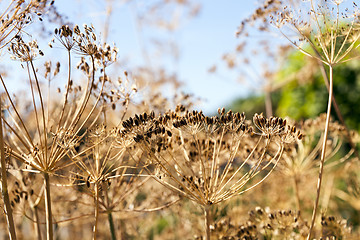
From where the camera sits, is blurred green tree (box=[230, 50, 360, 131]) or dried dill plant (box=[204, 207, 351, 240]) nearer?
dried dill plant (box=[204, 207, 351, 240])

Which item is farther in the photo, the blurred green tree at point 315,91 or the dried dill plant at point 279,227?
the blurred green tree at point 315,91

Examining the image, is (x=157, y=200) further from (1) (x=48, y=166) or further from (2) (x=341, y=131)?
(2) (x=341, y=131)

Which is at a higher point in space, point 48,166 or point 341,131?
point 341,131

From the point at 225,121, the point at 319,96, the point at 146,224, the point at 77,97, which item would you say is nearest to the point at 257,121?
the point at 225,121

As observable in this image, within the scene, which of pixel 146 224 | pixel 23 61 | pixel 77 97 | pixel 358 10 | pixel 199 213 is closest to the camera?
pixel 23 61

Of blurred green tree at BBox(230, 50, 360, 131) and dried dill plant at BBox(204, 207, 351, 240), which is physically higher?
blurred green tree at BBox(230, 50, 360, 131)

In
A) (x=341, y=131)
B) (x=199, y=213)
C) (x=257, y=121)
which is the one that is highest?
(x=341, y=131)

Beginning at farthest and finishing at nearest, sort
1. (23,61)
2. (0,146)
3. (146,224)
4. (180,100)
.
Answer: (146,224)
(180,100)
(23,61)
(0,146)

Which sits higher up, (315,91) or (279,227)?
(315,91)

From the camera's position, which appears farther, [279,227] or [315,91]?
[315,91]

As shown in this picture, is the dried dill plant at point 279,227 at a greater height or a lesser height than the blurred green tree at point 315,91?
lesser

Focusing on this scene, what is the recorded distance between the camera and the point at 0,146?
2.50 meters

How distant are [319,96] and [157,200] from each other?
7.67m

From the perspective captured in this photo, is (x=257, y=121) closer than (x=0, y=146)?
No
